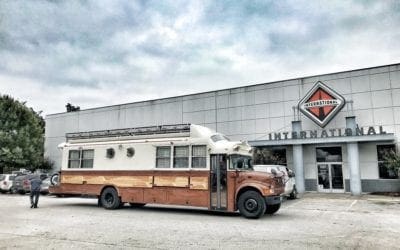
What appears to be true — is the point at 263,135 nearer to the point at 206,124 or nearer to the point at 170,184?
the point at 206,124

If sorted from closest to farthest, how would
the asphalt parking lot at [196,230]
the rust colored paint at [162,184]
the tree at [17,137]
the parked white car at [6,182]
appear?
1. the asphalt parking lot at [196,230]
2. the rust colored paint at [162,184]
3. the parked white car at [6,182]
4. the tree at [17,137]

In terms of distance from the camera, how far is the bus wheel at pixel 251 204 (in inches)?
440

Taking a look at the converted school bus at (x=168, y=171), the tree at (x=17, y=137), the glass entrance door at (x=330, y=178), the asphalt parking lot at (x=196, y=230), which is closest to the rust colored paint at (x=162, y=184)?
the converted school bus at (x=168, y=171)

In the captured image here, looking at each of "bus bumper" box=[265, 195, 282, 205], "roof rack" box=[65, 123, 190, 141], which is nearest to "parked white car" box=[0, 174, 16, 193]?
"roof rack" box=[65, 123, 190, 141]

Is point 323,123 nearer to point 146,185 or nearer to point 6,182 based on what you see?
point 146,185

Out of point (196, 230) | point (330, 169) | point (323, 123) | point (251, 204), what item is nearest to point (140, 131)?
point (251, 204)

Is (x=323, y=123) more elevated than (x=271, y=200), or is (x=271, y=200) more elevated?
(x=323, y=123)

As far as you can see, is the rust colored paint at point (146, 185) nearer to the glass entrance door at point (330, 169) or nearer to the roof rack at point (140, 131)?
the roof rack at point (140, 131)

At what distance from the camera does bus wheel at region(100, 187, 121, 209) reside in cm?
1409

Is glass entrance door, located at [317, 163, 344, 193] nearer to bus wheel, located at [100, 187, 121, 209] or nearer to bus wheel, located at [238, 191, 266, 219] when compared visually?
bus wheel, located at [238, 191, 266, 219]

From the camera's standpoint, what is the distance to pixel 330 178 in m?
23.0

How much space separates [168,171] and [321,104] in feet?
47.5

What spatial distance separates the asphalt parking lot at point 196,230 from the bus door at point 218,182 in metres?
0.51

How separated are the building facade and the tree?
→ 1771 centimetres
